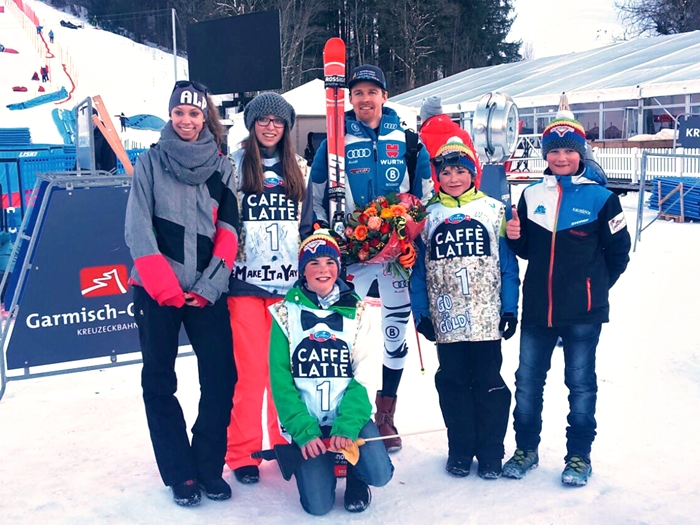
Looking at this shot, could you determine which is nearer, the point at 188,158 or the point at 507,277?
the point at 188,158

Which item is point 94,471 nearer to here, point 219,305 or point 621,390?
point 219,305

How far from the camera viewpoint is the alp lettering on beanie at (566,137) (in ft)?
11.3

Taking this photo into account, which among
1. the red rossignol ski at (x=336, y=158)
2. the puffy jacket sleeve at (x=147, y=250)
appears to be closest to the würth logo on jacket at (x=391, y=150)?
the red rossignol ski at (x=336, y=158)

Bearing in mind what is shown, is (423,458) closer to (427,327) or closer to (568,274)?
(427,327)

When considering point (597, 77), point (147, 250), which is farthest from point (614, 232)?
point (597, 77)

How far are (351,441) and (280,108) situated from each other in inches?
62.1

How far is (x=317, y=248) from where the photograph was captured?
129 inches

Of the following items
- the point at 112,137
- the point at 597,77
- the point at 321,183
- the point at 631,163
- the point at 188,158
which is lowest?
the point at 321,183

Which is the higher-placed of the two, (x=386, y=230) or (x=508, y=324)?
(x=386, y=230)

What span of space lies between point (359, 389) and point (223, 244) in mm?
883

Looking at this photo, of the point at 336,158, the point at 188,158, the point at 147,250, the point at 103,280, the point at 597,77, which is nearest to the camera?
the point at 147,250

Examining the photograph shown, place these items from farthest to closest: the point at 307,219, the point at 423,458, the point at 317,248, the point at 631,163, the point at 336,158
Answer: the point at 631,163 → the point at 423,458 → the point at 336,158 → the point at 307,219 → the point at 317,248

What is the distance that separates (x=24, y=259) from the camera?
14.3 feet

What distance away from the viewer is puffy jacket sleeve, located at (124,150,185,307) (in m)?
3.04
